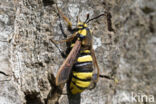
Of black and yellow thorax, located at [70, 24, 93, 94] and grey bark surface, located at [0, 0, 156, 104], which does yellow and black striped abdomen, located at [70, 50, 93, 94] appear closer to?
black and yellow thorax, located at [70, 24, 93, 94]

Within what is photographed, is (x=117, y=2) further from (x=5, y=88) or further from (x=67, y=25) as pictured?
(x=5, y=88)

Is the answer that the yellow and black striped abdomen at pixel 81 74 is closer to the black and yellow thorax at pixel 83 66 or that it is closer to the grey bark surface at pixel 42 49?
the black and yellow thorax at pixel 83 66

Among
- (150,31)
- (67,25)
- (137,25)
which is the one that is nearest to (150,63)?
(150,31)

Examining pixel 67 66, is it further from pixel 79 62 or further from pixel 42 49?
pixel 42 49

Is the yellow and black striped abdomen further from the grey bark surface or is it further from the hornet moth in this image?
the grey bark surface

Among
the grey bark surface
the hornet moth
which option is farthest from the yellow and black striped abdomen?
the grey bark surface
